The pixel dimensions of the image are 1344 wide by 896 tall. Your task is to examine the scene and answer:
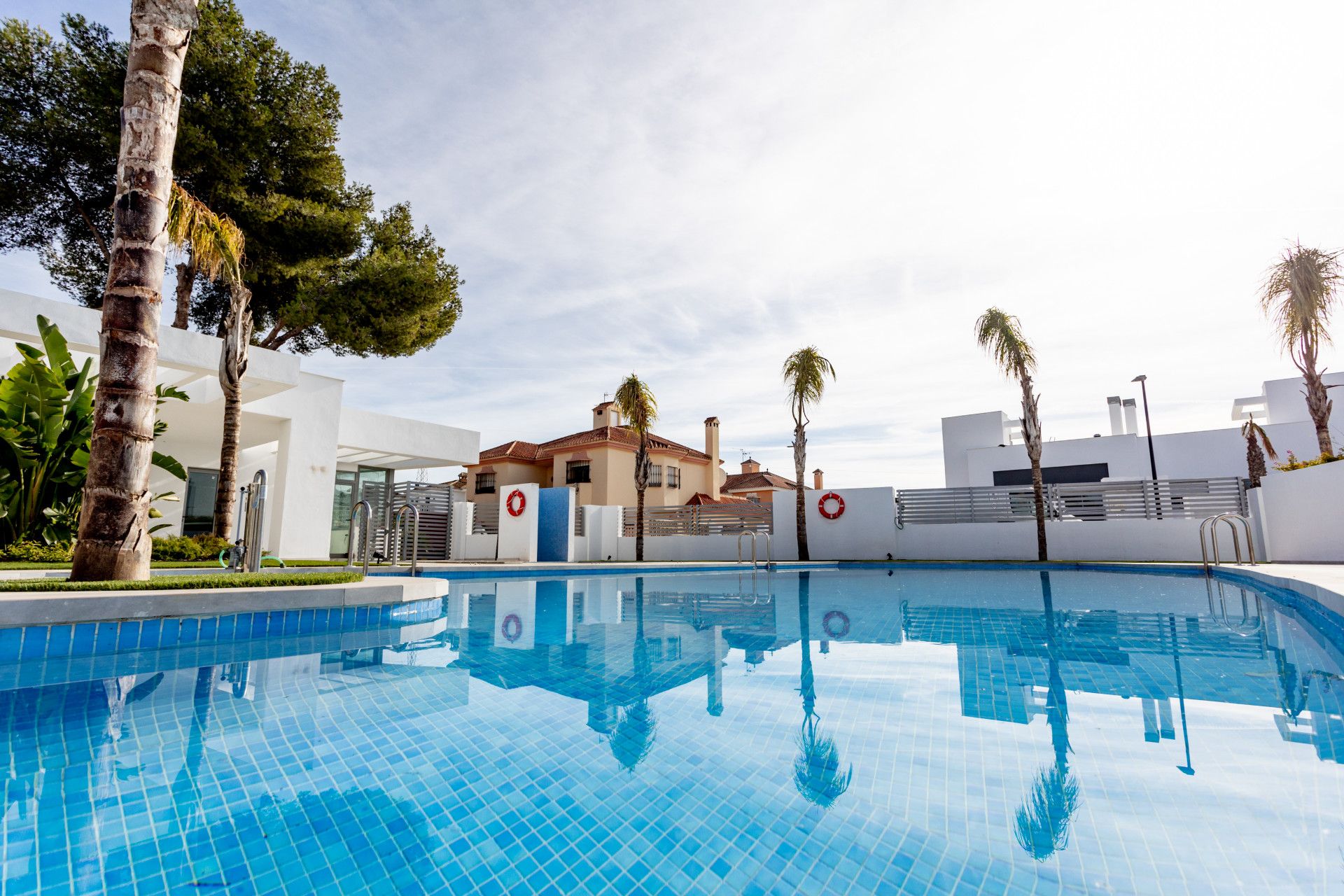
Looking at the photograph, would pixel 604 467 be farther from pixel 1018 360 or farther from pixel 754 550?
pixel 1018 360

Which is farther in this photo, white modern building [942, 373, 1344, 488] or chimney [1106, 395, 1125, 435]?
chimney [1106, 395, 1125, 435]

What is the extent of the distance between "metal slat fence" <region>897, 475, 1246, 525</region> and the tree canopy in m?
16.8

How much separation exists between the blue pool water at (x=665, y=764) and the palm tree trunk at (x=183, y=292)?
49.0ft

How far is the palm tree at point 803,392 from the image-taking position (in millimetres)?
20984

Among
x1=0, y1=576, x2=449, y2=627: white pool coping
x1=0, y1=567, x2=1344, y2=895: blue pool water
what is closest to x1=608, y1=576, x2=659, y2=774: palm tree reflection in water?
x1=0, y1=567, x2=1344, y2=895: blue pool water

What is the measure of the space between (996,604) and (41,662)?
34.4ft

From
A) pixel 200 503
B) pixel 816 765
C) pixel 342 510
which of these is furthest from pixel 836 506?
pixel 816 765

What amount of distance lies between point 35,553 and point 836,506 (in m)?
19.4

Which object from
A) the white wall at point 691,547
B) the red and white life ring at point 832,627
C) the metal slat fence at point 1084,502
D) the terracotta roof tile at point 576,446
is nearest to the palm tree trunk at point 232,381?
the red and white life ring at point 832,627

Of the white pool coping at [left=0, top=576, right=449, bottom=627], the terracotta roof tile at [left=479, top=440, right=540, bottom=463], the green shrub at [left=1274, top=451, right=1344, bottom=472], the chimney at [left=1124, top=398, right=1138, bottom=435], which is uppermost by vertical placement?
the chimney at [left=1124, top=398, right=1138, bottom=435]

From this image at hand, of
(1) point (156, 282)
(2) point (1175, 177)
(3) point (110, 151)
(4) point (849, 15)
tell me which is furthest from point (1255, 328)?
(3) point (110, 151)

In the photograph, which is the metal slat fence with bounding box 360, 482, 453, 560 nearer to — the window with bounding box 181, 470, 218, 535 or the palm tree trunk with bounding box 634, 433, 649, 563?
the window with bounding box 181, 470, 218, 535

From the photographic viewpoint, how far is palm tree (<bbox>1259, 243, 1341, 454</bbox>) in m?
13.2

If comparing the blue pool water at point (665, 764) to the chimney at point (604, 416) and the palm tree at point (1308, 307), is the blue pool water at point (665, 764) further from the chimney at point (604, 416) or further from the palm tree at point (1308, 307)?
the chimney at point (604, 416)
